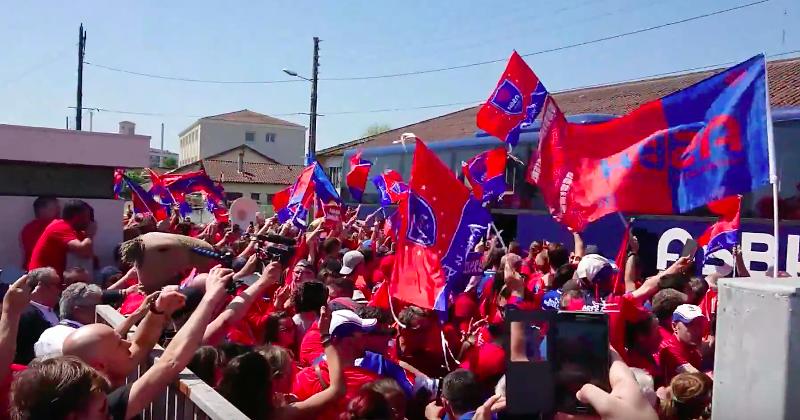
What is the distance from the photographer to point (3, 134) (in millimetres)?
6875

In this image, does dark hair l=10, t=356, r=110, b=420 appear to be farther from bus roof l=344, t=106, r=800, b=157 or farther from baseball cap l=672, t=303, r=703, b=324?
bus roof l=344, t=106, r=800, b=157

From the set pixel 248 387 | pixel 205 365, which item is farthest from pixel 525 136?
pixel 248 387

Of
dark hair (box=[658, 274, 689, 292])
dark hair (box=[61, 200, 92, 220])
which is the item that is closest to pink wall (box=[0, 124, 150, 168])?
dark hair (box=[61, 200, 92, 220])

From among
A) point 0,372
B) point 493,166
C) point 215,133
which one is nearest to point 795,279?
point 0,372

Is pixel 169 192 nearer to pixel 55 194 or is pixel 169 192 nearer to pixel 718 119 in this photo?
pixel 55 194

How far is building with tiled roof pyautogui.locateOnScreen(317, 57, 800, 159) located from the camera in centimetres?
1790

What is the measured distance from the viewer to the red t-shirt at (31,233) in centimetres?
678

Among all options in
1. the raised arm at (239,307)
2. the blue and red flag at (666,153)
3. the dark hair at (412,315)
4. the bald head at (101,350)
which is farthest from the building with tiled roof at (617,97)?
the bald head at (101,350)

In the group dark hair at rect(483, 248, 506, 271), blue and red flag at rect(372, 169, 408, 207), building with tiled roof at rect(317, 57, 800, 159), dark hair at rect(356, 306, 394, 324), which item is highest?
building with tiled roof at rect(317, 57, 800, 159)

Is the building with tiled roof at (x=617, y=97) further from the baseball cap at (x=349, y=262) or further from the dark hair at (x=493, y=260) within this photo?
the baseball cap at (x=349, y=262)

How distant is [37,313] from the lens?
4371 mm

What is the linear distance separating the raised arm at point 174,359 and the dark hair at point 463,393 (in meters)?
1.16

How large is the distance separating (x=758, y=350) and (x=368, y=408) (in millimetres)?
1659

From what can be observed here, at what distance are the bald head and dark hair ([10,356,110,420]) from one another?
543mm
